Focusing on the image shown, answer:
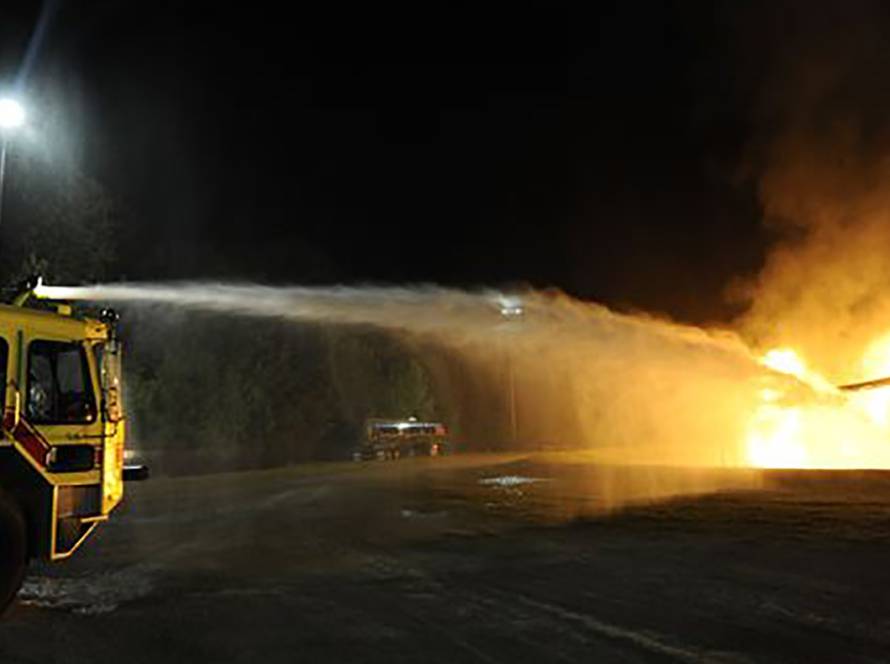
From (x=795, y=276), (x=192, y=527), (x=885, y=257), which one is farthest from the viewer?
(x=795, y=276)

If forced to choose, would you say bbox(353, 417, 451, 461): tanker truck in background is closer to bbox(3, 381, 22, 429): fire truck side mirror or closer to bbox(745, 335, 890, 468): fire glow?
bbox(745, 335, 890, 468): fire glow

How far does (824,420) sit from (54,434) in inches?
1019

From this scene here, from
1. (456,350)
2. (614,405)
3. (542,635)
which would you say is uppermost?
(456,350)

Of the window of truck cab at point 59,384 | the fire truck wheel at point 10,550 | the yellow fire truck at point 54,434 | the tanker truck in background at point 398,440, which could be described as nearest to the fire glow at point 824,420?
the tanker truck in background at point 398,440

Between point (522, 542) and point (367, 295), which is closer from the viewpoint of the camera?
point (522, 542)

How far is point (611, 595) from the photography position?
7.71 meters

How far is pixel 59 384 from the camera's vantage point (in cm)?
742

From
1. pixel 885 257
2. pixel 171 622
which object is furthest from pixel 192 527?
pixel 885 257

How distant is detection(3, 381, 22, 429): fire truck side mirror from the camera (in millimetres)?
6816

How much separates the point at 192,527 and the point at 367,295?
19873mm

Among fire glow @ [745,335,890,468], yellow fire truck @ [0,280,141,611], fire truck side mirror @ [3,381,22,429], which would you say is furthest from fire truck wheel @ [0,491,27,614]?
fire glow @ [745,335,890,468]

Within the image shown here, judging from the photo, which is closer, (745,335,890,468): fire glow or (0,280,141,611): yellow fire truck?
(0,280,141,611): yellow fire truck

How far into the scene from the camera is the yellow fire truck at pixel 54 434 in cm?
682

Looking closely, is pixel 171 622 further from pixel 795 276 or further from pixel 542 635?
pixel 795 276
